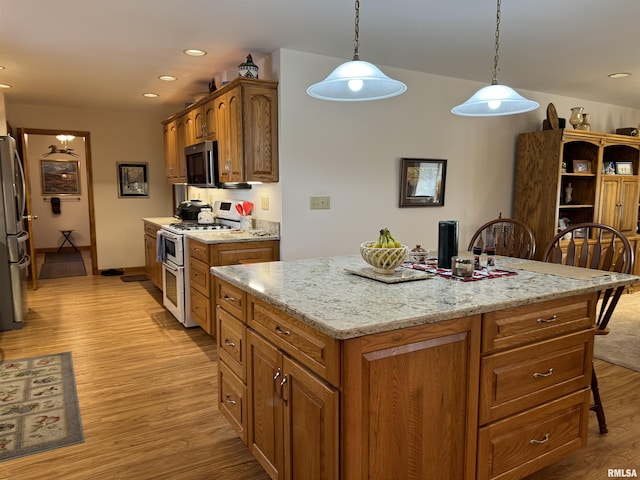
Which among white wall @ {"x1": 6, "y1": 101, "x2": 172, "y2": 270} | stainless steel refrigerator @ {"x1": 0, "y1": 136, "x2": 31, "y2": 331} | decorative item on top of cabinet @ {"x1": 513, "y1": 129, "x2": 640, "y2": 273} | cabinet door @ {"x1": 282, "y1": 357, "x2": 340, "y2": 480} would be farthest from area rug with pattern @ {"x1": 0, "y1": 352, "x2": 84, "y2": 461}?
decorative item on top of cabinet @ {"x1": 513, "y1": 129, "x2": 640, "y2": 273}

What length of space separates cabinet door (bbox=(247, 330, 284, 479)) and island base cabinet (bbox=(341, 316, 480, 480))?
1.32 ft

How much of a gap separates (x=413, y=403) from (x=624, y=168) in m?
5.44

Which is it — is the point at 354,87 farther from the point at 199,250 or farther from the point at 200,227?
the point at 200,227

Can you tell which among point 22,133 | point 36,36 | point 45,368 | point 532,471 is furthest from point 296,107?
point 22,133

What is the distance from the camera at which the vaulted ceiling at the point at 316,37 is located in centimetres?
269

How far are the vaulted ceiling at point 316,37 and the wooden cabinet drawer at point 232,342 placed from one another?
6.04ft

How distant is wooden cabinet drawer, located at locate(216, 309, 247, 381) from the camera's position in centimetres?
196

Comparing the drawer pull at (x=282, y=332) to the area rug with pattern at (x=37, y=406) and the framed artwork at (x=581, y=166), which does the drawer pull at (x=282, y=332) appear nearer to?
the area rug with pattern at (x=37, y=406)

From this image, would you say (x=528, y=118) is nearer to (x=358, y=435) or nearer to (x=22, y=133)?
(x=358, y=435)

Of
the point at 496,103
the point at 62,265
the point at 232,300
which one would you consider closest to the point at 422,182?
the point at 496,103

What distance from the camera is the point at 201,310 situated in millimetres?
3699

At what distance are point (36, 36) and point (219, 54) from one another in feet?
4.25

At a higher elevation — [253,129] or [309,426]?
[253,129]

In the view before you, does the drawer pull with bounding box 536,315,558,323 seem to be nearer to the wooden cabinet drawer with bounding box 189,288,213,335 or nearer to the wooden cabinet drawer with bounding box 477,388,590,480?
the wooden cabinet drawer with bounding box 477,388,590,480
